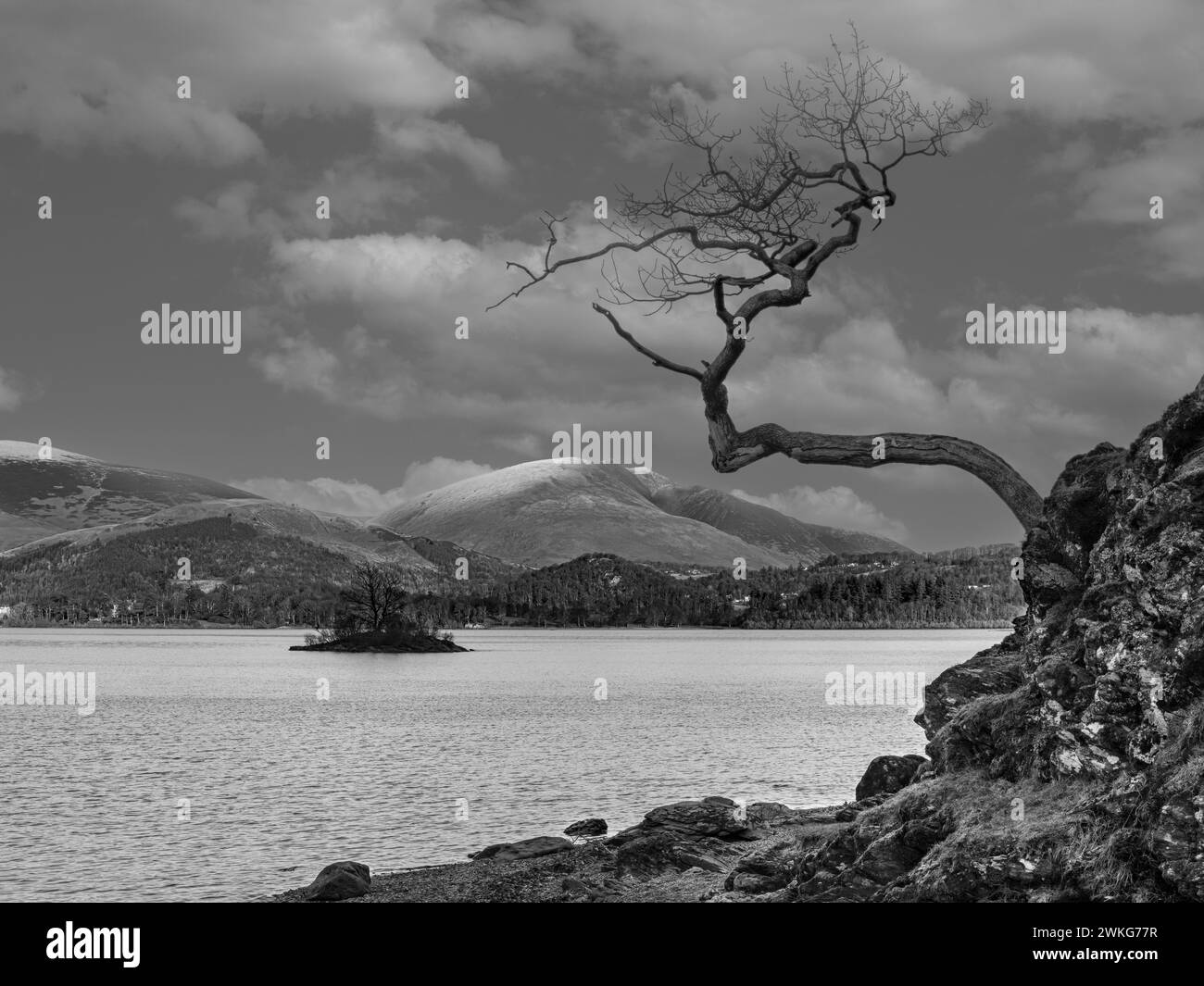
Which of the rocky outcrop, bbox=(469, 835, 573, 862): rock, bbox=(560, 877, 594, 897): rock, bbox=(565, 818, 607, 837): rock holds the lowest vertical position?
bbox=(565, 818, 607, 837): rock

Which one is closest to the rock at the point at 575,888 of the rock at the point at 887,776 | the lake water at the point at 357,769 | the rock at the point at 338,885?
the rock at the point at 338,885

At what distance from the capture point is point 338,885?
23109 millimetres

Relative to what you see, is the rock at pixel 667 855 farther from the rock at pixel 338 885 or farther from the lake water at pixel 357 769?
the lake water at pixel 357 769

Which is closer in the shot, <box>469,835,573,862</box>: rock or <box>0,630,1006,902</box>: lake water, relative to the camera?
<box>469,835,573,862</box>: rock

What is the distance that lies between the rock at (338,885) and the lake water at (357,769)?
3.36 metres

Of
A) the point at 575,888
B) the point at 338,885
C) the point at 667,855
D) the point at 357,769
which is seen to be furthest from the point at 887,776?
the point at 357,769

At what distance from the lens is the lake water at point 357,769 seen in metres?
31.1

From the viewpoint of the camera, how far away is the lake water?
102ft

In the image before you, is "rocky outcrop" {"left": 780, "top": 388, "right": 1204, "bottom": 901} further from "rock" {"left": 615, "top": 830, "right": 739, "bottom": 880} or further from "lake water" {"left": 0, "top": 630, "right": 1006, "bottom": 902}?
"lake water" {"left": 0, "top": 630, "right": 1006, "bottom": 902}

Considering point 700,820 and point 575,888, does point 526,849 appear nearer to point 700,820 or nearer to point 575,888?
point 700,820

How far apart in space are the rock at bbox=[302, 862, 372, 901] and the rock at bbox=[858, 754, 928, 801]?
11.6 meters

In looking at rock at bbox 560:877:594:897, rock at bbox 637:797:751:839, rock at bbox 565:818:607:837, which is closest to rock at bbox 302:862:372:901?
rock at bbox 560:877:594:897
